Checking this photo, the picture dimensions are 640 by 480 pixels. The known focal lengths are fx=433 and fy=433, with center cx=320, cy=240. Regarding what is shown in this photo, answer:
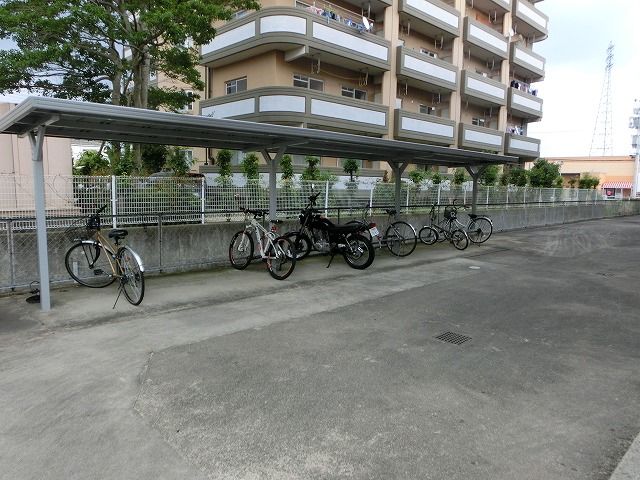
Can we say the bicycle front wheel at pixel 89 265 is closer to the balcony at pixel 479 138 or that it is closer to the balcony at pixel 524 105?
the balcony at pixel 479 138

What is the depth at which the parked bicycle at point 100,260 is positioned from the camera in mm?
5766

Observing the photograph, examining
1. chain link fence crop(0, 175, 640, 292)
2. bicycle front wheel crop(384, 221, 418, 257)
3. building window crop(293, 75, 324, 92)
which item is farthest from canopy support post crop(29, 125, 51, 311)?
building window crop(293, 75, 324, 92)

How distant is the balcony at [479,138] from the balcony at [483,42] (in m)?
4.87

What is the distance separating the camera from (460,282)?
7648mm

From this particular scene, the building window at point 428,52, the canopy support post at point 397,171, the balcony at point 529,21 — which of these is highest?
the balcony at point 529,21

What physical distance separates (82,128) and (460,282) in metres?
6.48

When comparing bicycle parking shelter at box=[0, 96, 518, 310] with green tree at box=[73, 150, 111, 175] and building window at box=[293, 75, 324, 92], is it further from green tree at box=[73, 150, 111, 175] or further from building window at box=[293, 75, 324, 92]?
building window at box=[293, 75, 324, 92]

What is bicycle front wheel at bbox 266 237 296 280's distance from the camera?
7395 millimetres

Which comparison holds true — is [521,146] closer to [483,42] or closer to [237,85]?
[483,42]

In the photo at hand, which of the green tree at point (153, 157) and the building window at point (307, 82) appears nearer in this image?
the green tree at point (153, 157)

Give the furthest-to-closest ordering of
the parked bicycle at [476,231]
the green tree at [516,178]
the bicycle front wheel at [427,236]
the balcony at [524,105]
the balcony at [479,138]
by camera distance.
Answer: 1. the balcony at [524,105]
2. the green tree at [516,178]
3. the balcony at [479,138]
4. the parked bicycle at [476,231]
5. the bicycle front wheel at [427,236]

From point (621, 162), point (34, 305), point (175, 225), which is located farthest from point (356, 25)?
point (621, 162)

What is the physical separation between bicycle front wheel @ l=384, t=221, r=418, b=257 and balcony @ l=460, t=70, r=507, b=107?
18.3m

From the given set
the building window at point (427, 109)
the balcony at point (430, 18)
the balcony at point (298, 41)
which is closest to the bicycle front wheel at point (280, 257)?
the balcony at point (298, 41)
